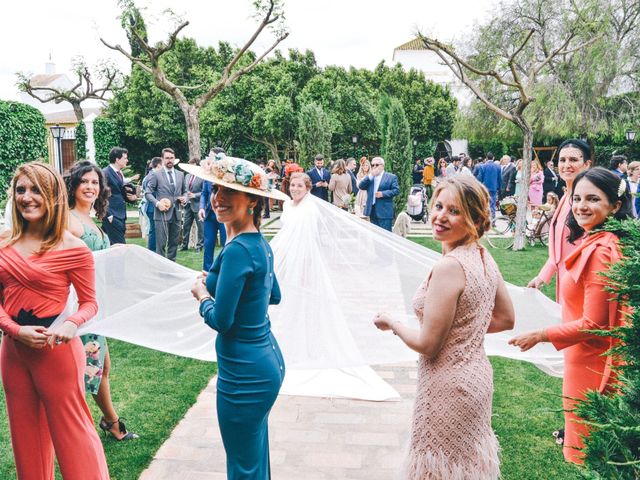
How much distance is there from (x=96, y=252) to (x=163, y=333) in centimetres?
69

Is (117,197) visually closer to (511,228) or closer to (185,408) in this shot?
(185,408)

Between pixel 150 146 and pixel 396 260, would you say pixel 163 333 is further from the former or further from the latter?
pixel 150 146

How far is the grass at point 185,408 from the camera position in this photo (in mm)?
3576

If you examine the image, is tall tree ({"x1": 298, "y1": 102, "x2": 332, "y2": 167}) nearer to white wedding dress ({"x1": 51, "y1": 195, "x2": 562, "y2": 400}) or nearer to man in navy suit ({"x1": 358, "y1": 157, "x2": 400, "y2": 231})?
man in navy suit ({"x1": 358, "y1": 157, "x2": 400, "y2": 231})

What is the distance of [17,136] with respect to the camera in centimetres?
1544

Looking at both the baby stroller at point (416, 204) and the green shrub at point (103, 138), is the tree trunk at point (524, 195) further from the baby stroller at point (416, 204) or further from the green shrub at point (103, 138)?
the green shrub at point (103, 138)

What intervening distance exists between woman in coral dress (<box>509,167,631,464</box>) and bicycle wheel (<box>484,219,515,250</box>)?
9.50 meters

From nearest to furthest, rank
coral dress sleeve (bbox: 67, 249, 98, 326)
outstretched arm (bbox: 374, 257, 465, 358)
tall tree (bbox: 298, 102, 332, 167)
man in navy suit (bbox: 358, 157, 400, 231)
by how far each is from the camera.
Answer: outstretched arm (bbox: 374, 257, 465, 358) < coral dress sleeve (bbox: 67, 249, 98, 326) < man in navy suit (bbox: 358, 157, 400, 231) < tall tree (bbox: 298, 102, 332, 167)

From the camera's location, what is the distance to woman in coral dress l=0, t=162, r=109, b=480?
2.60m

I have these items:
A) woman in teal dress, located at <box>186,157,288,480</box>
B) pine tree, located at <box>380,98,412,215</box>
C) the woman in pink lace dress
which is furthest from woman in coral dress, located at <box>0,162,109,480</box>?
pine tree, located at <box>380,98,412,215</box>

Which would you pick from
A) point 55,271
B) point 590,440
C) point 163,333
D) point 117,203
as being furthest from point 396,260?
point 117,203

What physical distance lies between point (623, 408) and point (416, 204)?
48.0ft

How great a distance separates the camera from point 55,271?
2.65m

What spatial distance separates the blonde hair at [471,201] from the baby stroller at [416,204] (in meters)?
13.6
